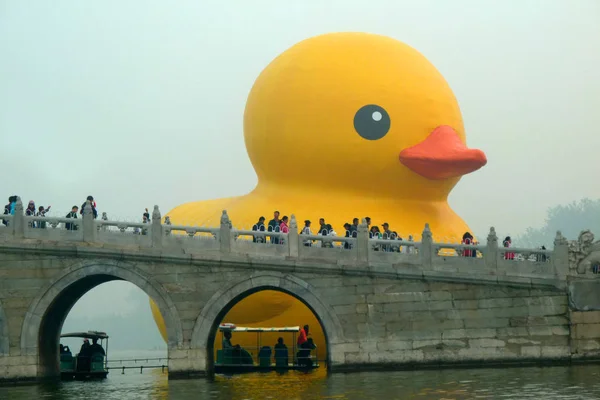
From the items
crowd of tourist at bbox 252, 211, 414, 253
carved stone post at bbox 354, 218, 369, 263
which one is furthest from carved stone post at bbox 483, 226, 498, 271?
carved stone post at bbox 354, 218, 369, 263

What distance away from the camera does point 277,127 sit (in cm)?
2866

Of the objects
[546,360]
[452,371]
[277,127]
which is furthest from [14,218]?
[546,360]

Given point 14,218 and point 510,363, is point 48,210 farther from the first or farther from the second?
point 510,363

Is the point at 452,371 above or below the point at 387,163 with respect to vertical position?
below

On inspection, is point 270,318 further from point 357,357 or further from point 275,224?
point 357,357

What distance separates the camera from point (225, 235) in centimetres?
2573

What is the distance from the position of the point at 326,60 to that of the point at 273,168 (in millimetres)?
3194

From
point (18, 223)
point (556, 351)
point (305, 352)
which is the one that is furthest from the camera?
point (305, 352)

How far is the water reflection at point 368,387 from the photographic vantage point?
19.8m

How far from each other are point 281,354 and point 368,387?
712 centimetres

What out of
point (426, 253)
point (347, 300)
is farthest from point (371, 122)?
point (347, 300)

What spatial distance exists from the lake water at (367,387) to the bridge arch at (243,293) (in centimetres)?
98

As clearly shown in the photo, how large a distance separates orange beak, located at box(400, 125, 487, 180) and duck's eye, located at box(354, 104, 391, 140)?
0.81 meters

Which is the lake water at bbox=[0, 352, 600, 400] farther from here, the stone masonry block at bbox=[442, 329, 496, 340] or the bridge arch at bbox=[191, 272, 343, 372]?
the bridge arch at bbox=[191, 272, 343, 372]
